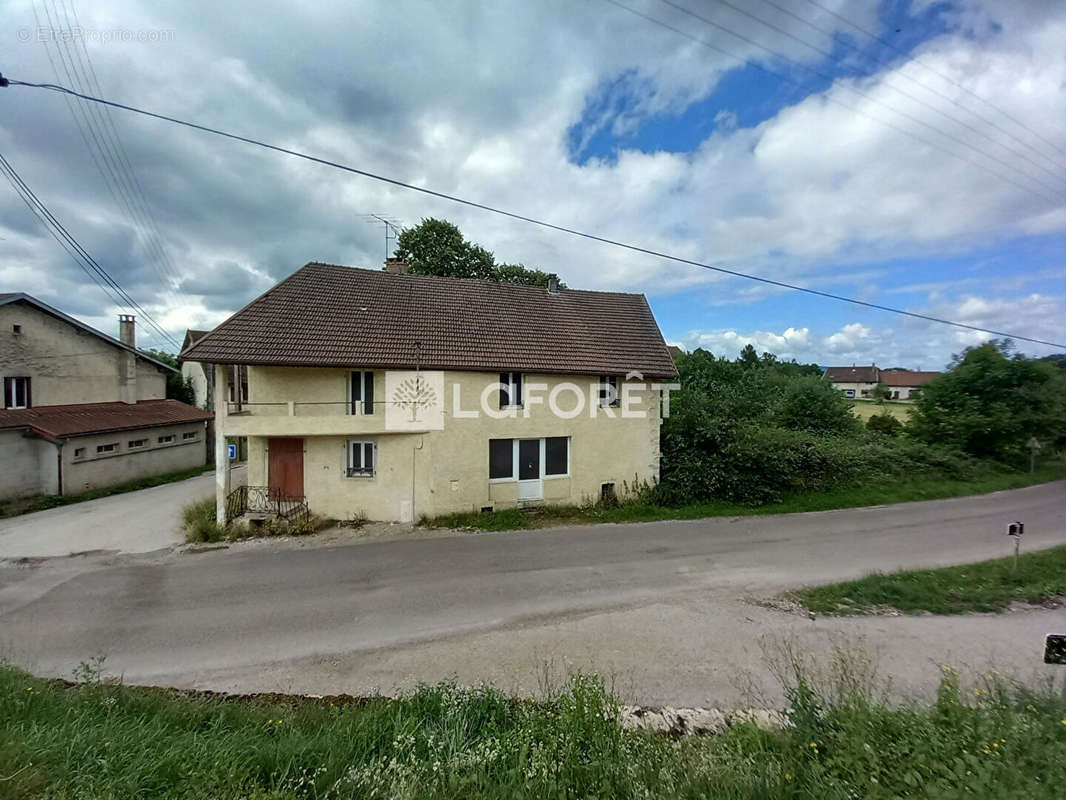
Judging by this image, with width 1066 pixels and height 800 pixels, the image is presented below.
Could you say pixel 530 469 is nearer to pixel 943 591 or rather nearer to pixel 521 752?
pixel 943 591

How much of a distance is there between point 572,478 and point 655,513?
2.69 m

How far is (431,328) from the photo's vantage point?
43.8 ft

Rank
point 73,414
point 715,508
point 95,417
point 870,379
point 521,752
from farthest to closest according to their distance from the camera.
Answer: point 870,379, point 95,417, point 73,414, point 715,508, point 521,752

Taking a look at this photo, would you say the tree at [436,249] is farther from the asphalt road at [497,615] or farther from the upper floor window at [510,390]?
the asphalt road at [497,615]

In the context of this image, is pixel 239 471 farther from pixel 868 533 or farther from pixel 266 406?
pixel 868 533

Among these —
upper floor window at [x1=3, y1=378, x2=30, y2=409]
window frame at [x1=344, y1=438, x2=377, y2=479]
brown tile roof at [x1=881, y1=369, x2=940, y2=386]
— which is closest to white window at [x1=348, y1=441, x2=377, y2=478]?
window frame at [x1=344, y1=438, x2=377, y2=479]

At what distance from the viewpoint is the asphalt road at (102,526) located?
10474 mm

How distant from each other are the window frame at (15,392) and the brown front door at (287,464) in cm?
1306

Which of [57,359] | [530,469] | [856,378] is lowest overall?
[530,469]

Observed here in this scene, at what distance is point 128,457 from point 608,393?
20.2m

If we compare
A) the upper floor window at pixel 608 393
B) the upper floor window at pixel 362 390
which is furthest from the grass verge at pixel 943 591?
the upper floor window at pixel 362 390

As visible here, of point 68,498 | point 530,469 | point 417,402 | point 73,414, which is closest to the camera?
point 417,402

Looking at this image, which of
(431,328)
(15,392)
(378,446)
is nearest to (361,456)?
(378,446)

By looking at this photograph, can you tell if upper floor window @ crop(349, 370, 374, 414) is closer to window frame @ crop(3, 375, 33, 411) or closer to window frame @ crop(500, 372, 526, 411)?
window frame @ crop(500, 372, 526, 411)
